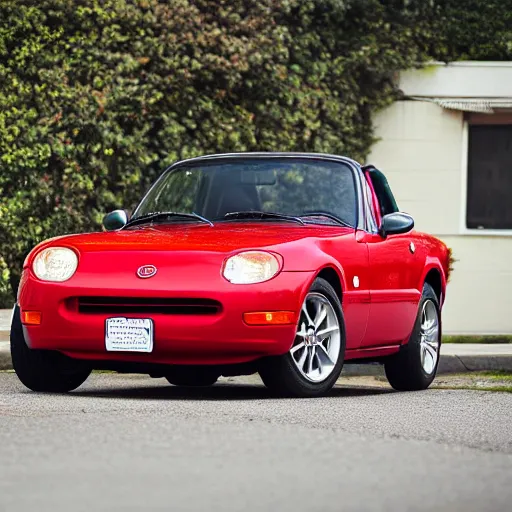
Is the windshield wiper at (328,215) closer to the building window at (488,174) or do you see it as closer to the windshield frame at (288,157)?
the windshield frame at (288,157)

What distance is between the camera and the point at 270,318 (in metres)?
8.48

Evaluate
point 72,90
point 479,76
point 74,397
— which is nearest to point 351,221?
point 74,397

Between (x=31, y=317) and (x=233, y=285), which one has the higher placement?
(x=233, y=285)

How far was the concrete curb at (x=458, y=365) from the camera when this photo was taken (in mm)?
12836

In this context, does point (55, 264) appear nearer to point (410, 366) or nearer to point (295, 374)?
point (295, 374)

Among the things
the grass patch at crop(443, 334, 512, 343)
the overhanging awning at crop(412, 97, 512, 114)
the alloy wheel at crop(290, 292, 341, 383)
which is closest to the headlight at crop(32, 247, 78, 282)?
the alloy wheel at crop(290, 292, 341, 383)

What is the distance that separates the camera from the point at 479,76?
764 inches

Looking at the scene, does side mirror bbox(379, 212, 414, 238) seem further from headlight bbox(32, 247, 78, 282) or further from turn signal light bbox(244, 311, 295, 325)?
headlight bbox(32, 247, 78, 282)

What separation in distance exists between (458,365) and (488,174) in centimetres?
731

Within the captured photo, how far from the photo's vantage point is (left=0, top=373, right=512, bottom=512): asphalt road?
196 inches

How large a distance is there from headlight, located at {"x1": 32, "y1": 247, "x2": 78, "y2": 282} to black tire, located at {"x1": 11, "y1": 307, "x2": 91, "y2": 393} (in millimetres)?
449

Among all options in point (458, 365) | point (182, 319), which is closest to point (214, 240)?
point (182, 319)

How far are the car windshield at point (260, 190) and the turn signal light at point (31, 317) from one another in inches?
55.8

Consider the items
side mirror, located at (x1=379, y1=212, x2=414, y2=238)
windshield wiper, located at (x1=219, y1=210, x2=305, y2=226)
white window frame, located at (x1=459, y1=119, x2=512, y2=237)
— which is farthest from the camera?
white window frame, located at (x1=459, y1=119, x2=512, y2=237)
